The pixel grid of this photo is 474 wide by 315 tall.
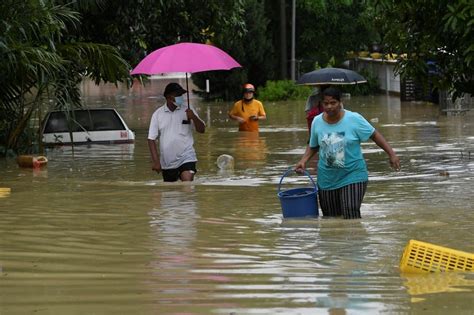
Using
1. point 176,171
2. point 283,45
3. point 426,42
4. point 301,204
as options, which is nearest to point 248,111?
point 426,42

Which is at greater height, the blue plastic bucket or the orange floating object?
the blue plastic bucket

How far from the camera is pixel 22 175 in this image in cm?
1727

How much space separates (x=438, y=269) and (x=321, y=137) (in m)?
2.80

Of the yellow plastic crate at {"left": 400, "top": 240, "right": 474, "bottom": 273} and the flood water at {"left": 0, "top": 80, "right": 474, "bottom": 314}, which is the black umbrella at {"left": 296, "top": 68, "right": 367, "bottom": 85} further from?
the yellow plastic crate at {"left": 400, "top": 240, "right": 474, "bottom": 273}

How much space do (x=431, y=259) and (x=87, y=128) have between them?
1570 cm

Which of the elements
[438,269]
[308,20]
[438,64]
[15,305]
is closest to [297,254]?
[438,269]

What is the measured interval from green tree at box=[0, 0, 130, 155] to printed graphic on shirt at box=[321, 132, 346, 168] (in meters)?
7.85

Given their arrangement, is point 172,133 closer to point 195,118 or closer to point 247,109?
point 195,118

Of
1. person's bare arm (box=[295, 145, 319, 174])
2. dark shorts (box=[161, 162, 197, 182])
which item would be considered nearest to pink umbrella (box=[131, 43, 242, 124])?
dark shorts (box=[161, 162, 197, 182])

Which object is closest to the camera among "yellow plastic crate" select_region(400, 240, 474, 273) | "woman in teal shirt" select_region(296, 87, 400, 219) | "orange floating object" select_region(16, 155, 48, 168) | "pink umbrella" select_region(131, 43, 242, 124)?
"yellow plastic crate" select_region(400, 240, 474, 273)

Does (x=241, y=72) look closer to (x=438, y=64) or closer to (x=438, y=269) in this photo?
(x=438, y=64)

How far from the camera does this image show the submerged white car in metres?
22.5

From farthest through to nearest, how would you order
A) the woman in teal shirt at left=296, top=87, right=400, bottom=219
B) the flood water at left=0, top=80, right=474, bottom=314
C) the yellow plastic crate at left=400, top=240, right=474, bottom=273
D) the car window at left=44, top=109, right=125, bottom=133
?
the car window at left=44, top=109, right=125, bottom=133 < the woman in teal shirt at left=296, top=87, right=400, bottom=219 < the yellow plastic crate at left=400, top=240, right=474, bottom=273 < the flood water at left=0, top=80, right=474, bottom=314

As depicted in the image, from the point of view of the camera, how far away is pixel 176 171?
45.2ft
